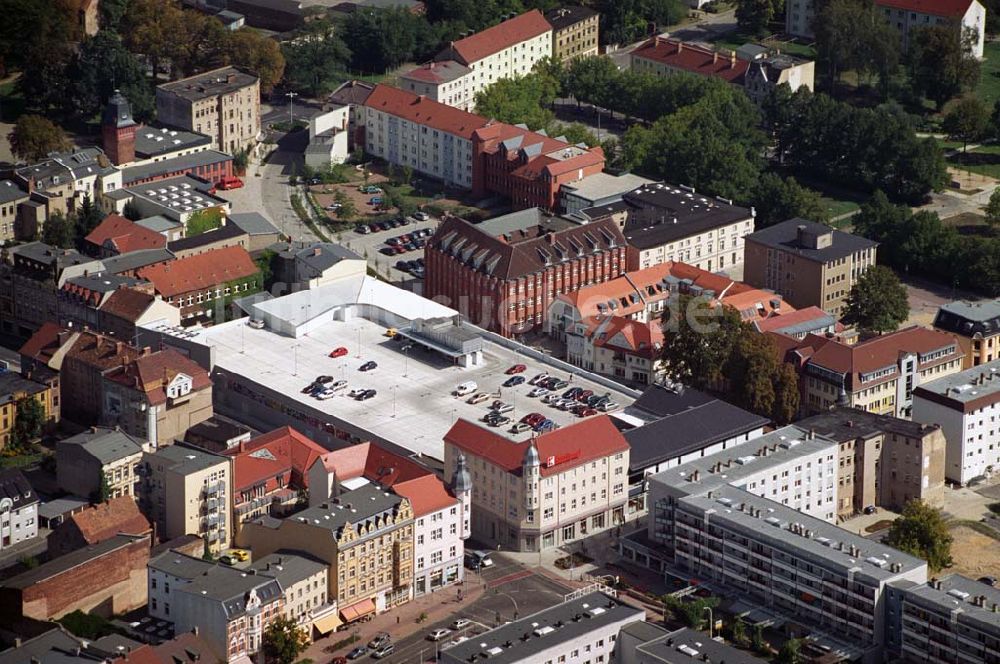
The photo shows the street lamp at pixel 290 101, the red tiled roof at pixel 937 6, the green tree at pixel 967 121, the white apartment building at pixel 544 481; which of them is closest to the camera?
the white apartment building at pixel 544 481

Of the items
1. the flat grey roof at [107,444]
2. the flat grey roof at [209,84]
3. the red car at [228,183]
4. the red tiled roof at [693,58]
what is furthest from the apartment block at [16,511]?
the red tiled roof at [693,58]

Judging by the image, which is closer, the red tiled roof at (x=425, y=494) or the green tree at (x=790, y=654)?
the green tree at (x=790, y=654)

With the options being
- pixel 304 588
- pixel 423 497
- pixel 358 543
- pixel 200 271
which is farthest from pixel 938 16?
pixel 304 588

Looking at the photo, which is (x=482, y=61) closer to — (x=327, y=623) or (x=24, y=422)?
(x=24, y=422)

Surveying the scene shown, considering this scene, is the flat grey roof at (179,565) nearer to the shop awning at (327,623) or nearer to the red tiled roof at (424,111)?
the shop awning at (327,623)

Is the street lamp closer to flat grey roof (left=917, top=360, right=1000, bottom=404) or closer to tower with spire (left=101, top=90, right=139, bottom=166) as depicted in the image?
tower with spire (left=101, top=90, right=139, bottom=166)

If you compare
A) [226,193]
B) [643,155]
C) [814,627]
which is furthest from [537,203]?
[814,627]
